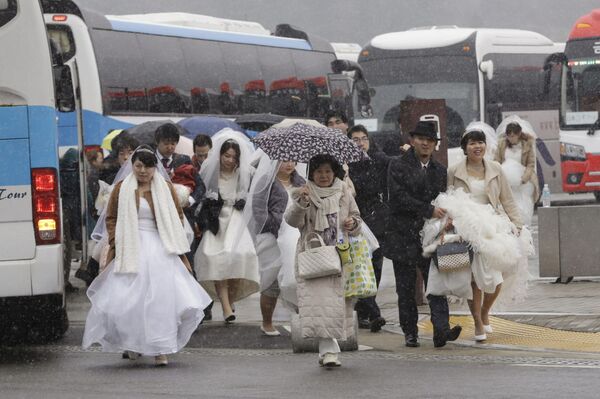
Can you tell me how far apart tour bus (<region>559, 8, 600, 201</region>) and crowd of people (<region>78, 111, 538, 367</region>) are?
16465 mm

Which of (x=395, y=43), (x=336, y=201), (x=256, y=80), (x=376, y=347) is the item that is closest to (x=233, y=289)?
(x=376, y=347)

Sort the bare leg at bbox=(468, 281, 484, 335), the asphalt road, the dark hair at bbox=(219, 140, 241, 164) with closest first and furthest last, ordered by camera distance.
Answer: the asphalt road, the bare leg at bbox=(468, 281, 484, 335), the dark hair at bbox=(219, 140, 241, 164)

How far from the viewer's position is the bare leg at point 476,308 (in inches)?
483

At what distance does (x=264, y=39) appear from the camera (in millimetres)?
28000

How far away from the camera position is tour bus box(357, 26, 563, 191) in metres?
30.4

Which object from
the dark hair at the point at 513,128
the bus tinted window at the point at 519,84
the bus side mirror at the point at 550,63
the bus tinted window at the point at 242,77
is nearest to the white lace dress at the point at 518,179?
the dark hair at the point at 513,128

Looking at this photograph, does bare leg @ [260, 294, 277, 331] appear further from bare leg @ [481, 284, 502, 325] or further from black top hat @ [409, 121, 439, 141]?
black top hat @ [409, 121, 439, 141]

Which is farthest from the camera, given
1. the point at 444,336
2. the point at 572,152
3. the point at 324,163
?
the point at 572,152

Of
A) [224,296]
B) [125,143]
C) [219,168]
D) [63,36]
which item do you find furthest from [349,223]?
[63,36]

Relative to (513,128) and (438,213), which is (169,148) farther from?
(513,128)

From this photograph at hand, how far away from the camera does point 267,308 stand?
13.1m

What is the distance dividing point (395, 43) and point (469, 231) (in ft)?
65.1

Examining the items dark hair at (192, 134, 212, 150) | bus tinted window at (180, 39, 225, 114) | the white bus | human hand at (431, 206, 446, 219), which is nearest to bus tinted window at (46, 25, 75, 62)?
bus tinted window at (180, 39, 225, 114)

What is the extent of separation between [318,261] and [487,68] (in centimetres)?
2039
